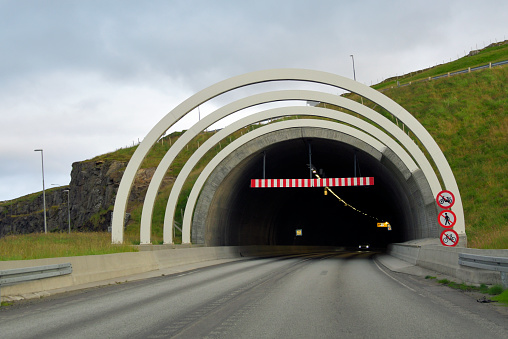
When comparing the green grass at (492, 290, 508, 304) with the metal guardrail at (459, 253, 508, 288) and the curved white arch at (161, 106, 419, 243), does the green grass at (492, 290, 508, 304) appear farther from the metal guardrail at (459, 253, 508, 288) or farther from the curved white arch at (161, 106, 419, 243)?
the curved white arch at (161, 106, 419, 243)

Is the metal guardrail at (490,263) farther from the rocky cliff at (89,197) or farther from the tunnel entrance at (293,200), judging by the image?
the rocky cliff at (89,197)

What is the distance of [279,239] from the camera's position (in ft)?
166

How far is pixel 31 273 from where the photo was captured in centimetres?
1229

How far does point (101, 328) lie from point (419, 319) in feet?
15.9

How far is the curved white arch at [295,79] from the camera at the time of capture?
25.2 meters

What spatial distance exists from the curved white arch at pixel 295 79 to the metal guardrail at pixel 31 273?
1274 cm

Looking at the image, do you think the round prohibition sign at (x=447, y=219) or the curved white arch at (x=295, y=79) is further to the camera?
the curved white arch at (x=295, y=79)

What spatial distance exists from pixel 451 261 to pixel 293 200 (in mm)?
34180

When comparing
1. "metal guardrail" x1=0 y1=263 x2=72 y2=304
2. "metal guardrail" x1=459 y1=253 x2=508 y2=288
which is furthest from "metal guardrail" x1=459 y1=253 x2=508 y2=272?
"metal guardrail" x1=0 y1=263 x2=72 y2=304

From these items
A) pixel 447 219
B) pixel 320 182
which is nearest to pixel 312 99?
pixel 320 182

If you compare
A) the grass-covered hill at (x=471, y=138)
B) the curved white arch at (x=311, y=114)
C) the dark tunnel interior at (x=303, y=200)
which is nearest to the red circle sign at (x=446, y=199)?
the grass-covered hill at (x=471, y=138)

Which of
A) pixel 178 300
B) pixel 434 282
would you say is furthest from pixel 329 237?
pixel 178 300

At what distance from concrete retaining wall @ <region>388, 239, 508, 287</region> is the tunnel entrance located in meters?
9.32

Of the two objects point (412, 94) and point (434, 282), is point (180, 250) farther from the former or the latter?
point (412, 94)
